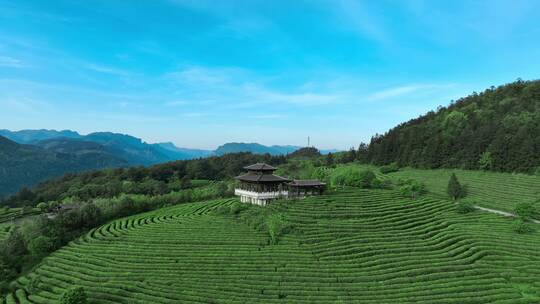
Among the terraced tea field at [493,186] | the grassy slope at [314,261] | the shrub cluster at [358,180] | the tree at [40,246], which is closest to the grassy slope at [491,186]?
the terraced tea field at [493,186]

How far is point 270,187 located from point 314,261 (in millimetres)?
17488

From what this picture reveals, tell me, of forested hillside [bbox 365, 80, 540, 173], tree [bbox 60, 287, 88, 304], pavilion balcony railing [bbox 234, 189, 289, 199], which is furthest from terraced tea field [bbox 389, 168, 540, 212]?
tree [bbox 60, 287, 88, 304]

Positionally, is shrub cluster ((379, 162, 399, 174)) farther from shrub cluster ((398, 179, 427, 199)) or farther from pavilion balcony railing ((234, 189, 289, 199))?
pavilion balcony railing ((234, 189, 289, 199))

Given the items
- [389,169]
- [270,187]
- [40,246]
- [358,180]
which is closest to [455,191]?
[358,180]

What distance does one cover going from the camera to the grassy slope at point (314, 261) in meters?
24.3

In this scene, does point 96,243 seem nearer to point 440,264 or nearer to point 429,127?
point 440,264

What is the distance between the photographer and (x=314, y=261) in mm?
29625

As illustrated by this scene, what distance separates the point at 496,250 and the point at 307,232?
16561mm

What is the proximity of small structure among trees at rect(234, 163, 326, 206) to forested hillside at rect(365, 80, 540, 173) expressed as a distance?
1370 inches

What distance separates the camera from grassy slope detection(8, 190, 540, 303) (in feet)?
79.7

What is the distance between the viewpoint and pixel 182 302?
23344 mm

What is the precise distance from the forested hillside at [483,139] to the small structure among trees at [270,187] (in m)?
34.8

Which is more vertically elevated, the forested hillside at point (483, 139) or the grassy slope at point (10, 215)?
the forested hillside at point (483, 139)

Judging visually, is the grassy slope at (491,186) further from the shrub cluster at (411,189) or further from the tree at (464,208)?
the tree at (464,208)
